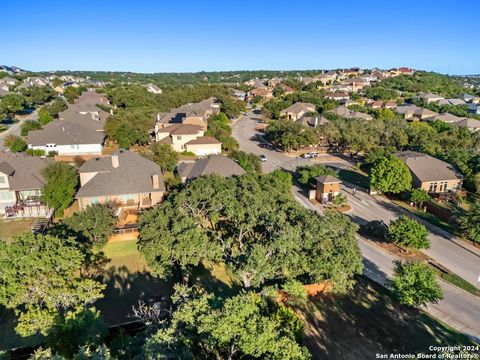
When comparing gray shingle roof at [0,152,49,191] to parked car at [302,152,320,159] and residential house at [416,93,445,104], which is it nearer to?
parked car at [302,152,320,159]

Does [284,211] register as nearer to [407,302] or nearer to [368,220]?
[407,302]

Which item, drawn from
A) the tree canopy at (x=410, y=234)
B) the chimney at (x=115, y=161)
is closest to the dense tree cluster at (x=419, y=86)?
the tree canopy at (x=410, y=234)

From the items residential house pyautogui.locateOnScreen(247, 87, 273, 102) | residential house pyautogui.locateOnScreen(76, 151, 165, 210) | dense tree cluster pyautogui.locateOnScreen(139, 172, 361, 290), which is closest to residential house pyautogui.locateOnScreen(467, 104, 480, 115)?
residential house pyautogui.locateOnScreen(247, 87, 273, 102)

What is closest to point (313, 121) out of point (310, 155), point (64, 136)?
point (310, 155)

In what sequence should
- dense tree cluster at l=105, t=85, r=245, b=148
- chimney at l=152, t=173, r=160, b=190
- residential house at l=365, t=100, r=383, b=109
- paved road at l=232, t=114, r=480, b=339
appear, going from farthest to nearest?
residential house at l=365, t=100, r=383, b=109
dense tree cluster at l=105, t=85, r=245, b=148
chimney at l=152, t=173, r=160, b=190
paved road at l=232, t=114, r=480, b=339

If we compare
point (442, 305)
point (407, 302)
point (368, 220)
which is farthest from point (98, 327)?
point (368, 220)

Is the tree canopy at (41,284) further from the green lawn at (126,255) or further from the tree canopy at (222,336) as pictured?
the green lawn at (126,255)

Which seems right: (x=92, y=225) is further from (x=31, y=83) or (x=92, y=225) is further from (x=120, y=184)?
(x=31, y=83)
